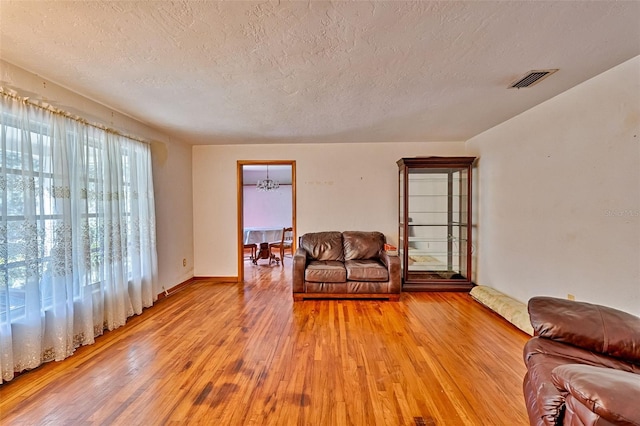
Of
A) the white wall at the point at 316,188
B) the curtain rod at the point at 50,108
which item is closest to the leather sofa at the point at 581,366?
the white wall at the point at 316,188

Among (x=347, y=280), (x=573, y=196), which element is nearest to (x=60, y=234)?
(x=347, y=280)

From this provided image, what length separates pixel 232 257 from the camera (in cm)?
480

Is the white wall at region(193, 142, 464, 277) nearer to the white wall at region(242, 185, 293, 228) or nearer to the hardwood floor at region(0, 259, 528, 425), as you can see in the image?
the hardwood floor at region(0, 259, 528, 425)

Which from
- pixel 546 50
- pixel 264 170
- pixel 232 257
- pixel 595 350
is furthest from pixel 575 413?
pixel 264 170

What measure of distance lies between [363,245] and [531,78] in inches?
111

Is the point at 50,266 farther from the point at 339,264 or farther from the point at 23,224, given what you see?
the point at 339,264

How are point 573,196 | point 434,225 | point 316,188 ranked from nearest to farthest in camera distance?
point 573,196
point 434,225
point 316,188

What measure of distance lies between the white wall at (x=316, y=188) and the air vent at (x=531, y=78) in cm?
218

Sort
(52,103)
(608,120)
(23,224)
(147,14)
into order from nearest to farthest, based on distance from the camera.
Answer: (147,14)
(23,224)
(608,120)
(52,103)

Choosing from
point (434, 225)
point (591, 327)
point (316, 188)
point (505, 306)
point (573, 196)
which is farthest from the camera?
point (316, 188)

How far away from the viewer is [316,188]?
4.69 metres

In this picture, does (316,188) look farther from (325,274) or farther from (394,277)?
(394,277)

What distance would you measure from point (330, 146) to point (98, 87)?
122 inches

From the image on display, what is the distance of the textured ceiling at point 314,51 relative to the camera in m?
1.48
